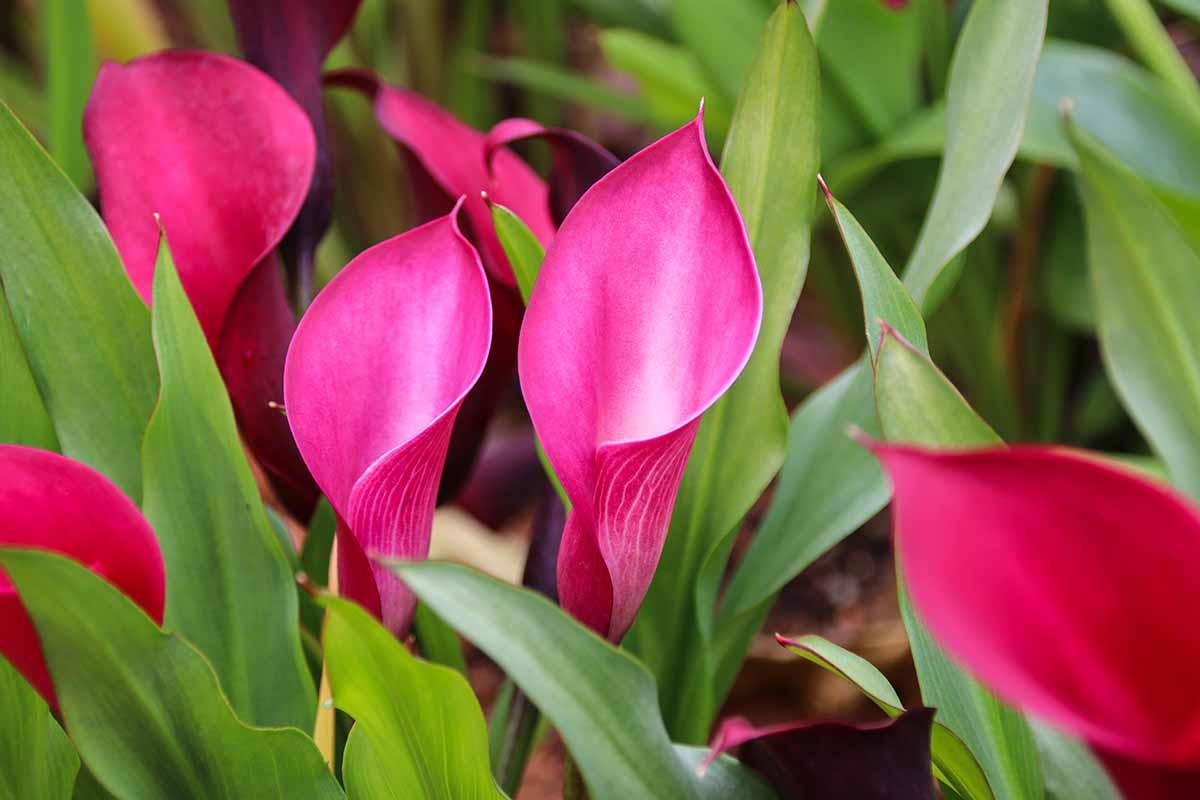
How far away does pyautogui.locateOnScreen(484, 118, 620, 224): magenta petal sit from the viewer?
1.03 ft

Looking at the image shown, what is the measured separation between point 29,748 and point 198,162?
0.16 meters

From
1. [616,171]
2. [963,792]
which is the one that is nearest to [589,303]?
[616,171]

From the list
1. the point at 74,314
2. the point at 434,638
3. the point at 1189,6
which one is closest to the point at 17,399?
the point at 74,314

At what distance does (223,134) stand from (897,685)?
48 cm

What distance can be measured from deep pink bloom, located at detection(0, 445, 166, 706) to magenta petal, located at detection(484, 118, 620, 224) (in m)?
0.14

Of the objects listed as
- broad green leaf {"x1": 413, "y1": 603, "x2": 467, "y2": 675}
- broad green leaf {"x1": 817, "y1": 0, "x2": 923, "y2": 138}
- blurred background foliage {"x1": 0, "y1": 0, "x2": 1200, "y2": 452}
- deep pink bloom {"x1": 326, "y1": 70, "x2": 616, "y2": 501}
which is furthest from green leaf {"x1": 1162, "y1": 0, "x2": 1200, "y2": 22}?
broad green leaf {"x1": 413, "y1": 603, "x2": 467, "y2": 675}

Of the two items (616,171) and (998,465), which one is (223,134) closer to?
(616,171)

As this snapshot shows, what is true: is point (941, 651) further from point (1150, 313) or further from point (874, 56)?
point (874, 56)

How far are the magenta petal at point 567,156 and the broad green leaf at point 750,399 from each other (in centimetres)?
3

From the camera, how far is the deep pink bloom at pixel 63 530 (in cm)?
22

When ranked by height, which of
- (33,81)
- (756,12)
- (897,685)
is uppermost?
(756,12)

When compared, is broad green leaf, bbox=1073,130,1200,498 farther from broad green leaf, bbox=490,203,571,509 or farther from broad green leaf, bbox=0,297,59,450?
broad green leaf, bbox=0,297,59,450

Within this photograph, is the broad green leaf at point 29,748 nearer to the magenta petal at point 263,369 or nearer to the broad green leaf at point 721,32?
the magenta petal at point 263,369

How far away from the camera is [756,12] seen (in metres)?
0.66
